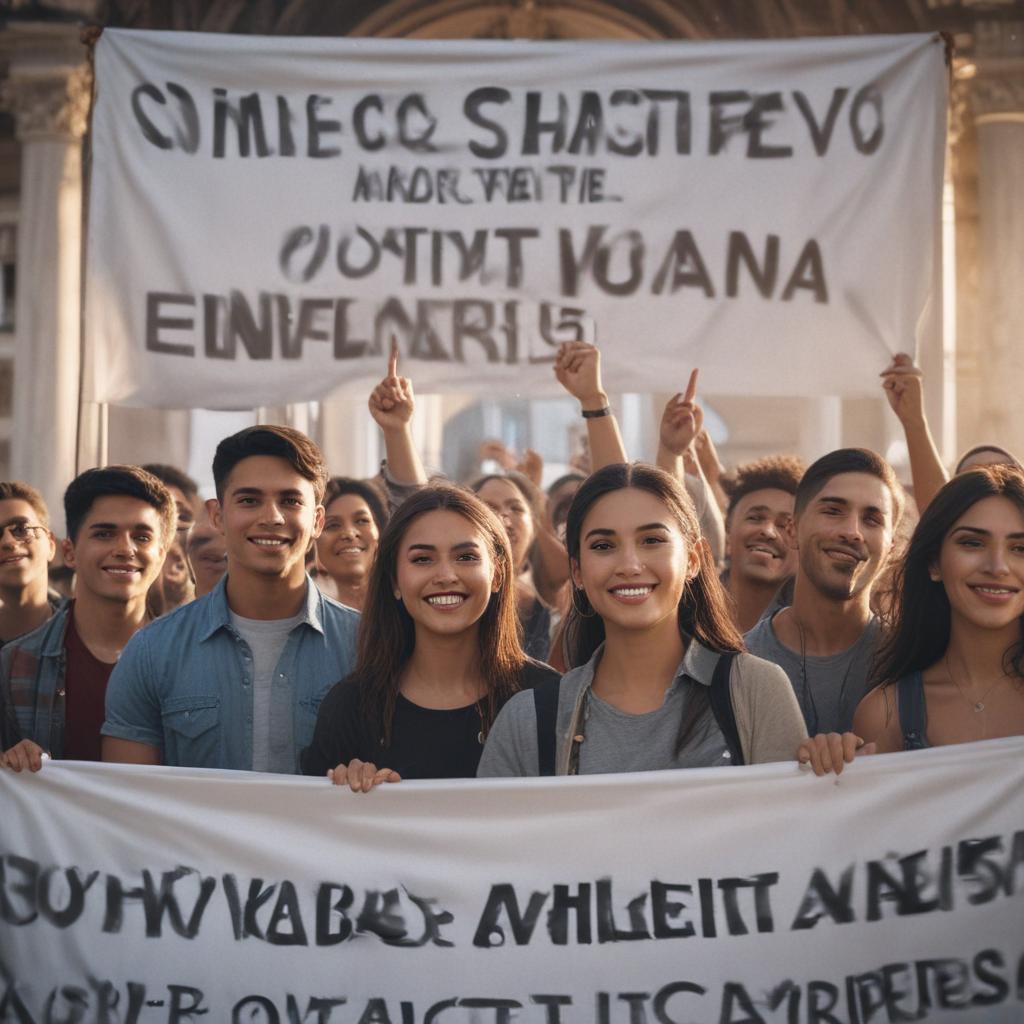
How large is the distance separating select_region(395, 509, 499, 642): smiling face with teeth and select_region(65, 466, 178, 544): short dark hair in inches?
35.7

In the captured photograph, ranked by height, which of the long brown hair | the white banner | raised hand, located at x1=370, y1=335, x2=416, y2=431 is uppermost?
the white banner

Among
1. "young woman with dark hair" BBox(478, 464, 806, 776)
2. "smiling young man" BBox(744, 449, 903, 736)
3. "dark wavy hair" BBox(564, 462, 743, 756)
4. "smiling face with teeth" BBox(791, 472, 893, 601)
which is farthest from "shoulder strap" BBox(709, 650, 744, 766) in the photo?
"smiling face with teeth" BBox(791, 472, 893, 601)

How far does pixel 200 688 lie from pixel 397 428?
3.78 feet

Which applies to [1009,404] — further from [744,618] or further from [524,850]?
[524,850]

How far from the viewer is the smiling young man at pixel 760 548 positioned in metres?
4.97

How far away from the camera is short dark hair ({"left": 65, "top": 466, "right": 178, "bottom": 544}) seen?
14.7ft

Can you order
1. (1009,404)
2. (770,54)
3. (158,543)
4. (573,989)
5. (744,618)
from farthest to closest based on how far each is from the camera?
(1009,404) < (770,54) < (744,618) < (158,543) < (573,989)

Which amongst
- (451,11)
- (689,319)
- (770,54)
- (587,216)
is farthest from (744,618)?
(451,11)

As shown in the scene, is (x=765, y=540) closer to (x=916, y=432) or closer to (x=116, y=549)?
(x=916, y=432)

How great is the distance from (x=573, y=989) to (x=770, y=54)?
370cm

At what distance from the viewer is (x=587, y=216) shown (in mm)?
5949

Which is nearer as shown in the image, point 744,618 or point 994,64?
point 744,618

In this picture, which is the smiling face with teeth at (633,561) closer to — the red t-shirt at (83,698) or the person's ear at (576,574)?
the person's ear at (576,574)

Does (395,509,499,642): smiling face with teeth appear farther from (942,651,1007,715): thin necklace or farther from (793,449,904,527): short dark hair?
(942,651,1007,715): thin necklace
